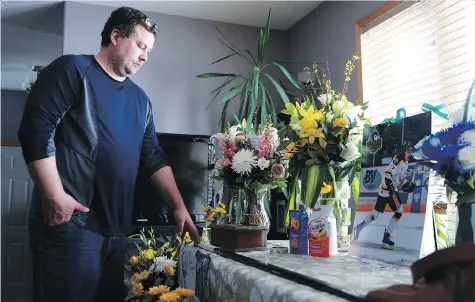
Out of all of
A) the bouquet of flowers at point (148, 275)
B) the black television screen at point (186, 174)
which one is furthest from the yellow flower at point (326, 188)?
the black television screen at point (186, 174)

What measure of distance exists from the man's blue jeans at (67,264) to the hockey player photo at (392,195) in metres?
0.93

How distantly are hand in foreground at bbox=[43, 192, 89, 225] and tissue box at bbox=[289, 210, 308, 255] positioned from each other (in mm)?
754

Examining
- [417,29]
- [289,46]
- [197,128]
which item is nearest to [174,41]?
[197,128]

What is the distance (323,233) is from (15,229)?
394 centimetres

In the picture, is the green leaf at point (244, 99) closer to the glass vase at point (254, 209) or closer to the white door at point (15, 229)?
the glass vase at point (254, 209)

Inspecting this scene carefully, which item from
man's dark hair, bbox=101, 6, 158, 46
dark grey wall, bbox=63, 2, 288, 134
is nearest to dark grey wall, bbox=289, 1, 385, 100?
dark grey wall, bbox=63, 2, 288, 134

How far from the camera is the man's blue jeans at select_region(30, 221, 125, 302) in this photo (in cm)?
140

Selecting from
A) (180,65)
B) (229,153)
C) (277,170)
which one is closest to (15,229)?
(180,65)

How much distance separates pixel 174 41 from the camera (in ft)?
10.9

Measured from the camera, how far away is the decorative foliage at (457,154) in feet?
2.52

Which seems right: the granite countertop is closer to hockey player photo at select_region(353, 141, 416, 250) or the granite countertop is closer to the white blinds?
hockey player photo at select_region(353, 141, 416, 250)

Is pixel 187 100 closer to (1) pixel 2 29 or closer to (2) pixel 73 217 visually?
(1) pixel 2 29

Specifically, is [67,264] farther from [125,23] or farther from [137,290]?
[125,23]

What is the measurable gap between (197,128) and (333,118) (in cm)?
230
